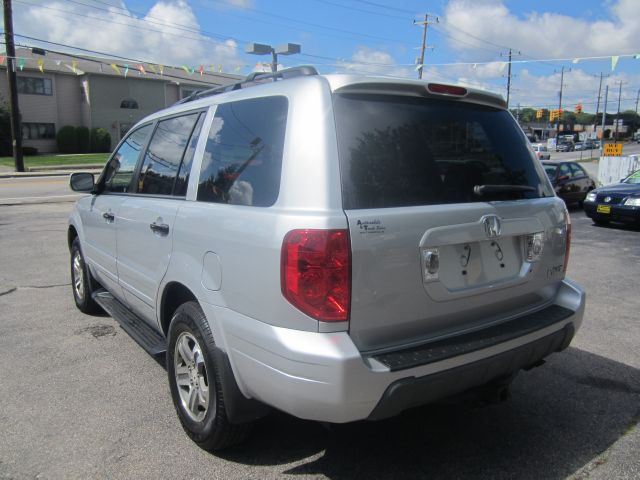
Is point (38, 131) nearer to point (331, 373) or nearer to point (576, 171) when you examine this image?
point (576, 171)

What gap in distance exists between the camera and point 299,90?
2566mm

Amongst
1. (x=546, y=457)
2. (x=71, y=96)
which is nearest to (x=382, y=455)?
(x=546, y=457)

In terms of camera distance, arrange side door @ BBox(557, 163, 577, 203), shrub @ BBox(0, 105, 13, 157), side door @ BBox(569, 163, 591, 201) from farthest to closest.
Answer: shrub @ BBox(0, 105, 13, 157)
side door @ BBox(569, 163, 591, 201)
side door @ BBox(557, 163, 577, 203)

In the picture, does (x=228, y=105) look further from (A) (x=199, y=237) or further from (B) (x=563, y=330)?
(B) (x=563, y=330)

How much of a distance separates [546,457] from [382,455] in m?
0.89

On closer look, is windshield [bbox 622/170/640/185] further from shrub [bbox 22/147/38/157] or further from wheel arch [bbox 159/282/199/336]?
shrub [bbox 22/147/38/157]

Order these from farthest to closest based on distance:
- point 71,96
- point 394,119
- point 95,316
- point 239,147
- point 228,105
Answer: point 71,96
point 95,316
point 228,105
point 239,147
point 394,119

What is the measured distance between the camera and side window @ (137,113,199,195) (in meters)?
3.36

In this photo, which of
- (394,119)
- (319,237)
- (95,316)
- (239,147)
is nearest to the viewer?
(319,237)

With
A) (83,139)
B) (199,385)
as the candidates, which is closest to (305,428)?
(199,385)

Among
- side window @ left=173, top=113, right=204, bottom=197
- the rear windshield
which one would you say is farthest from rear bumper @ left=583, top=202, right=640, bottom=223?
side window @ left=173, top=113, right=204, bottom=197

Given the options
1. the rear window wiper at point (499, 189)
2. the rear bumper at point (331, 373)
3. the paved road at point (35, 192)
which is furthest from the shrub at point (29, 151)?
the rear window wiper at point (499, 189)

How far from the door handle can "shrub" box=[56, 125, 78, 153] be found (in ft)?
149

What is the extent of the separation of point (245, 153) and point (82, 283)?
11.0 ft
